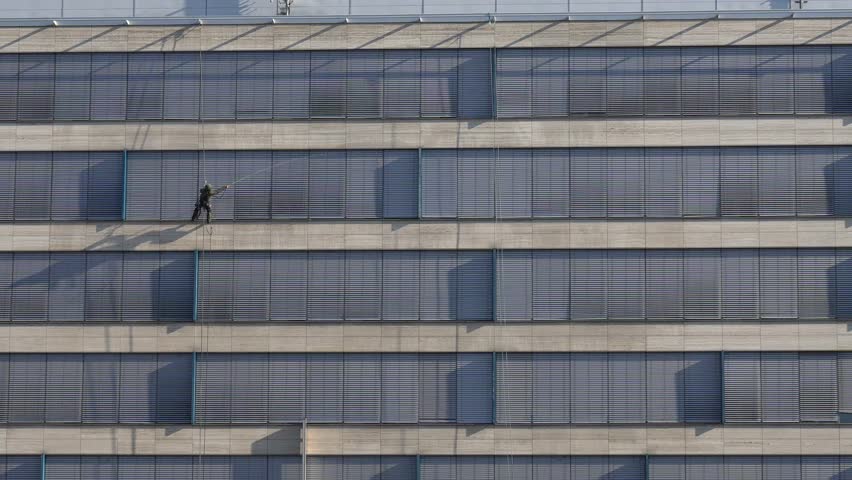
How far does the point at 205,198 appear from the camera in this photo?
40906 mm

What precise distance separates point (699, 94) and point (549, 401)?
15.7 metres

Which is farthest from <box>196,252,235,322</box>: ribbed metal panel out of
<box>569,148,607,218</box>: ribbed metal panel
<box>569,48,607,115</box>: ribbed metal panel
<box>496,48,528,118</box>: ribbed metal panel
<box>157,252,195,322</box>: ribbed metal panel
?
<box>569,48,607,115</box>: ribbed metal panel

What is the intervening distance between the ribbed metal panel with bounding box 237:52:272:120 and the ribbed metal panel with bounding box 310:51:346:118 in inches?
79.8

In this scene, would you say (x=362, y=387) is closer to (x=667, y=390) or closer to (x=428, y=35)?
(x=667, y=390)

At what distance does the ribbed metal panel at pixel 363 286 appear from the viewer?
41.4 metres

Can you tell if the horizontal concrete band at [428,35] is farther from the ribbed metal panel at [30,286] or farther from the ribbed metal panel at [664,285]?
the ribbed metal panel at [664,285]

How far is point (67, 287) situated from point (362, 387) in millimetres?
14357

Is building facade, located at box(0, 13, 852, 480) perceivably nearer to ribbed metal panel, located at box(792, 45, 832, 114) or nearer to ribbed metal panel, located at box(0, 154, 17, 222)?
ribbed metal panel, located at box(792, 45, 832, 114)

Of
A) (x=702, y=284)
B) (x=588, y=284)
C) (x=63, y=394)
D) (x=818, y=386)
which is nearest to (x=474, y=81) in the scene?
(x=588, y=284)

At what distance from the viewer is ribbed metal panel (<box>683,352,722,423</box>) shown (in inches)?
1603

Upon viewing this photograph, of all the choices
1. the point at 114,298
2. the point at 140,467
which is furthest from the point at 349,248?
the point at 140,467

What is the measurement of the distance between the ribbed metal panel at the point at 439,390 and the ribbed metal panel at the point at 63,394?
15.7 meters

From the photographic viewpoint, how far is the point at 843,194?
41.3 metres

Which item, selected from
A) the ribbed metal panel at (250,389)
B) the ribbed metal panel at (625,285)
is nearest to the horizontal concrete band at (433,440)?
the ribbed metal panel at (250,389)
